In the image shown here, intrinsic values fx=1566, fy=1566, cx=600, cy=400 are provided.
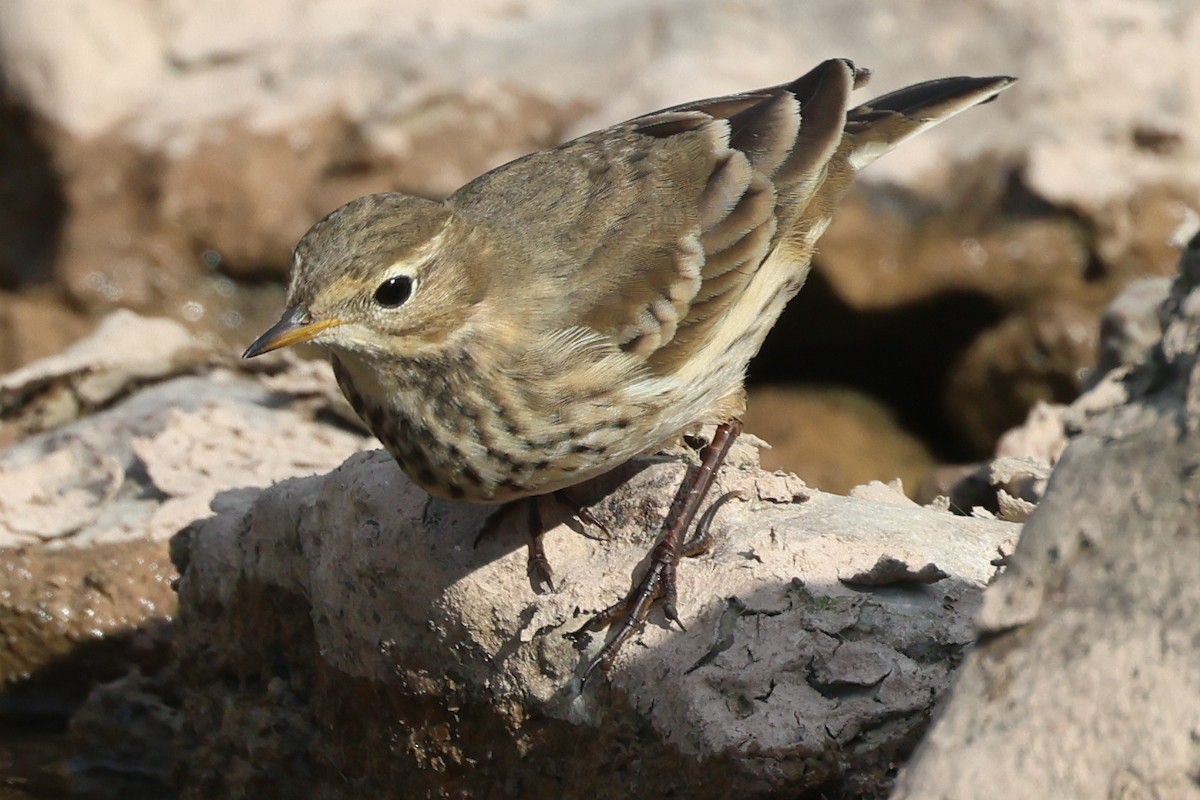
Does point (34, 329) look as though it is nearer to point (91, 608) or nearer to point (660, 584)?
point (91, 608)

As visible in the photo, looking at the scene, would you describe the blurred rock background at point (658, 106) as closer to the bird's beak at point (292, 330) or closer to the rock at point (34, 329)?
the rock at point (34, 329)

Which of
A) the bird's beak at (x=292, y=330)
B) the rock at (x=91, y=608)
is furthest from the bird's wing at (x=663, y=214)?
the rock at (x=91, y=608)

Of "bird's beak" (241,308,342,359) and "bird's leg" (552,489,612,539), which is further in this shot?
"bird's leg" (552,489,612,539)

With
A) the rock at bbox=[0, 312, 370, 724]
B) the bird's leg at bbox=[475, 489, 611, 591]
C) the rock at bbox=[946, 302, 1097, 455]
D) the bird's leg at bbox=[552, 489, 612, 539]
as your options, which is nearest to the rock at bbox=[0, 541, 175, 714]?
the rock at bbox=[0, 312, 370, 724]

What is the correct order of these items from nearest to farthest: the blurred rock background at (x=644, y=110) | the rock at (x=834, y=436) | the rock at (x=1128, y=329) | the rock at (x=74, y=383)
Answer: the rock at (x=1128, y=329)
the rock at (x=74, y=383)
the blurred rock background at (x=644, y=110)
the rock at (x=834, y=436)

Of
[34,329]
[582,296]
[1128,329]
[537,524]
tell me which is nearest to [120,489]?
[537,524]

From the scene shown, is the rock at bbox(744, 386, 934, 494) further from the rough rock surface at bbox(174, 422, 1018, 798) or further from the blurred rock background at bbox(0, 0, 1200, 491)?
the rough rock surface at bbox(174, 422, 1018, 798)
